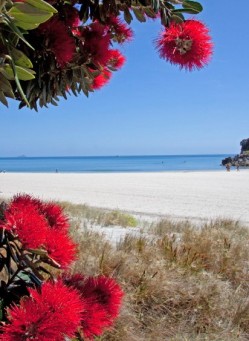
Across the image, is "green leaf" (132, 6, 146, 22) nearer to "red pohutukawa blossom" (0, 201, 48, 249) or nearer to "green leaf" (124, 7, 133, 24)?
"green leaf" (124, 7, 133, 24)

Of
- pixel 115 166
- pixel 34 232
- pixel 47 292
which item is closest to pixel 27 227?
pixel 34 232

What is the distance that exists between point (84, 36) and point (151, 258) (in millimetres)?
2476

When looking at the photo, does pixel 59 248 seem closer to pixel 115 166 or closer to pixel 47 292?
pixel 47 292

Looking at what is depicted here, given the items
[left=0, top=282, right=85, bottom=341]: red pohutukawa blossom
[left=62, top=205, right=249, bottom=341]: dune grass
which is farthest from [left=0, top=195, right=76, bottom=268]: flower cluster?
[left=62, top=205, right=249, bottom=341]: dune grass

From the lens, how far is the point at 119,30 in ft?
4.91

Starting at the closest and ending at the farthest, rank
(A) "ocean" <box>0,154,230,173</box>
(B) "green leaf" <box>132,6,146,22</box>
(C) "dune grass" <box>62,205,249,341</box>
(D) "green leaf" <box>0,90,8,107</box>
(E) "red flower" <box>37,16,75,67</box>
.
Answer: (D) "green leaf" <box>0,90,8,107</box> → (E) "red flower" <box>37,16,75,67</box> → (B) "green leaf" <box>132,6,146,22</box> → (C) "dune grass" <box>62,205,249,341</box> → (A) "ocean" <box>0,154,230,173</box>

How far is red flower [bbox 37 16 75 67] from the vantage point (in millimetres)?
1141

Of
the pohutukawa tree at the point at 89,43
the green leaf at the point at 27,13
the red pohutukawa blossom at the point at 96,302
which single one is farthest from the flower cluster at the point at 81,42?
the red pohutukawa blossom at the point at 96,302

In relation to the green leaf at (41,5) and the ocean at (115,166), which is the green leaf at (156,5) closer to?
the green leaf at (41,5)

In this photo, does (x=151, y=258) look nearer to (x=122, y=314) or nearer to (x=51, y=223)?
(x=122, y=314)

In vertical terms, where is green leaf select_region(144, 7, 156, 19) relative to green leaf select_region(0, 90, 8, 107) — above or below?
above

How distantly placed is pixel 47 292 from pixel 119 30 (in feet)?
3.37

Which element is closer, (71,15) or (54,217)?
(54,217)

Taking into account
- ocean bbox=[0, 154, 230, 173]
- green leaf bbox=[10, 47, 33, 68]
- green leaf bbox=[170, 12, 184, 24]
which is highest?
green leaf bbox=[170, 12, 184, 24]
